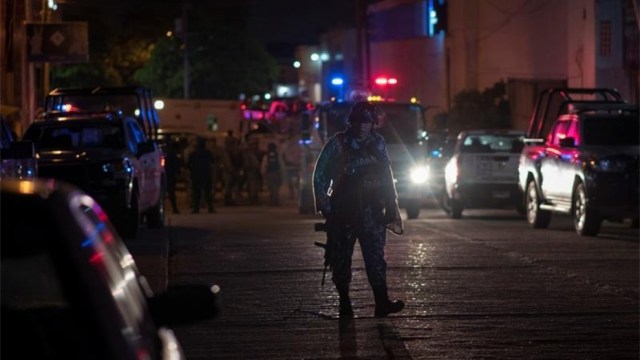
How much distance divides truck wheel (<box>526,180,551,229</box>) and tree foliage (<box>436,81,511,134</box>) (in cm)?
1897

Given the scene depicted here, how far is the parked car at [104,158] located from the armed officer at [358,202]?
7.69 meters

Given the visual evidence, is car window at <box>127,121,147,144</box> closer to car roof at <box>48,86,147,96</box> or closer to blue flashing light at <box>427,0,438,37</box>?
car roof at <box>48,86,147,96</box>

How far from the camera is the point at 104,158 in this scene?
18484 mm

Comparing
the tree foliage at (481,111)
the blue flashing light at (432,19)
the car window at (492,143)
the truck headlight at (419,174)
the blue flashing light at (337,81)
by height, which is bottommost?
the truck headlight at (419,174)

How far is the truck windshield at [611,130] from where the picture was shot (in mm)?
20734

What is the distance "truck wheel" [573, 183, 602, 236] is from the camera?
19844 mm

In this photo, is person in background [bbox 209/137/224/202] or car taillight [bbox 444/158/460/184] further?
person in background [bbox 209/137/224/202]

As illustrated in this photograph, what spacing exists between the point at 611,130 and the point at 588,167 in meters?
1.20

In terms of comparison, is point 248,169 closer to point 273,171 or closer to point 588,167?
point 273,171

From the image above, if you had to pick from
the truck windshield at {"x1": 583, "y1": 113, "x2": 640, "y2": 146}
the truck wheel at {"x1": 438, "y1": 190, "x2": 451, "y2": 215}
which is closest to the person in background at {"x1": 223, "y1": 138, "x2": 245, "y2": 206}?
the truck wheel at {"x1": 438, "y1": 190, "x2": 451, "y2": 215}

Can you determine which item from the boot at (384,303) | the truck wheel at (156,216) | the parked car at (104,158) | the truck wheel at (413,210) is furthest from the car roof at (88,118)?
the boot at (384,303)

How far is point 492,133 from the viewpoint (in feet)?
90.1

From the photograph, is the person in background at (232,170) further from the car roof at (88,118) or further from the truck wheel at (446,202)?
the car roof at (88,118)

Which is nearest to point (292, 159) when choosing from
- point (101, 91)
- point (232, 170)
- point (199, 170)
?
point (232, 170)
